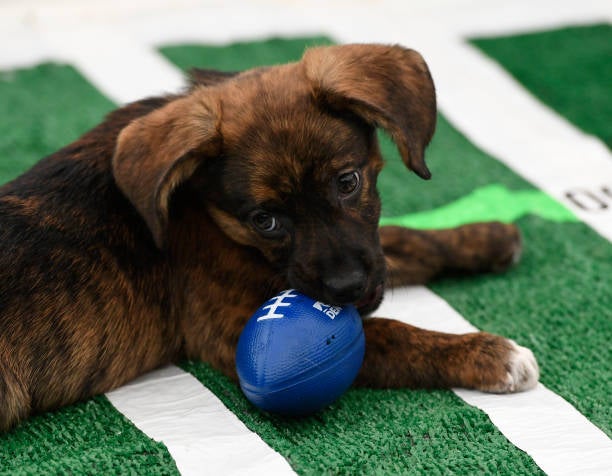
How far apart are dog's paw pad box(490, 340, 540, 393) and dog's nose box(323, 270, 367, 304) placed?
65 cm

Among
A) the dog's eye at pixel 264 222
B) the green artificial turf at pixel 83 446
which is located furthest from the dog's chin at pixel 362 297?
the green artificial turf at pixel 83 446

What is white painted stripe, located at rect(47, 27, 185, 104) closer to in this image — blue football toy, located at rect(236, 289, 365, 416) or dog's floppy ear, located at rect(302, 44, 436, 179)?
dog's floppy ear, located at rect(302, 44, 436, 179)

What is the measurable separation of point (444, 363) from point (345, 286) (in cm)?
55

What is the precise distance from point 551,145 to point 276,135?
9.54ft

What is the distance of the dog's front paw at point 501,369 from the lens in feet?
12.1

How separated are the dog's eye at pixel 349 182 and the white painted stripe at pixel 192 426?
2.89 ft

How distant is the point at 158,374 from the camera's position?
157 inches

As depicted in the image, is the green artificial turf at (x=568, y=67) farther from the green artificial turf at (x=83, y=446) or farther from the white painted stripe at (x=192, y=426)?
the green artificial turf at (x=83, y=446)

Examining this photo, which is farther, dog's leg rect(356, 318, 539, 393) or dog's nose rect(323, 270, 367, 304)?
dog's leg rect(356, 318, 539, 393)

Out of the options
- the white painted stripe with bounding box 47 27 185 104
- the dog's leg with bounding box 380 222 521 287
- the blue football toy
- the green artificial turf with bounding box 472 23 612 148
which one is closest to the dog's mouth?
the blue football toy

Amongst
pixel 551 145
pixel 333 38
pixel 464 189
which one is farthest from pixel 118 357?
pixel 333 38

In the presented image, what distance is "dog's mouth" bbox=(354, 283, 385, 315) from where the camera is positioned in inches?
146

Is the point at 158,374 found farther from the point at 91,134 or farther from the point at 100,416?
the point at 91,134

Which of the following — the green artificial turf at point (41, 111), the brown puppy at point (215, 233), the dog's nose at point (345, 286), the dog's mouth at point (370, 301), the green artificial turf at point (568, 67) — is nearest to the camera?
the dog's nose at point (345, 286)
